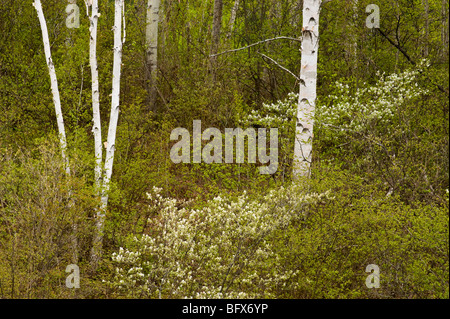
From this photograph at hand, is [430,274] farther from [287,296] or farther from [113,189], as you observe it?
[113,189]

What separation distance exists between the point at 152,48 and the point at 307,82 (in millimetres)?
5574

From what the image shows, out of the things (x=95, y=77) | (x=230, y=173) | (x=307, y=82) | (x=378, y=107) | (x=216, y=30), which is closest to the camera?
(x=95, y=77)

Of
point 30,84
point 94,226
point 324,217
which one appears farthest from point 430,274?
point 30,84

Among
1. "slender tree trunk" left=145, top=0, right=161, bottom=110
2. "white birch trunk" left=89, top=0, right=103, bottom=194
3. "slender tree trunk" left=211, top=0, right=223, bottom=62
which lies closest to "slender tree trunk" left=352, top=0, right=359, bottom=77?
"slender tree trunk" left=211, top=0, right=223, bottom=62

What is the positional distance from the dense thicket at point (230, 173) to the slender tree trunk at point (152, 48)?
0.09 m

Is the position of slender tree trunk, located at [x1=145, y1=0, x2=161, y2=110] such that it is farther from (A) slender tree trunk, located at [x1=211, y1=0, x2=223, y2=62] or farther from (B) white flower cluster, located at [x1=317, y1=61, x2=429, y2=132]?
(B) white flower cluster, located at [x1=317, y1=61, x2=429, y2=132]

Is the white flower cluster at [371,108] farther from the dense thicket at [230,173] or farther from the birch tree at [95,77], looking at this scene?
the birch tree at [95,77]

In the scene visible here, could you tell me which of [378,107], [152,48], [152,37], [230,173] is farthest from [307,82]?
[152,37]

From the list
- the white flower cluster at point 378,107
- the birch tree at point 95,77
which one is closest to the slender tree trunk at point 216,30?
the white flower cluster at point 378,107

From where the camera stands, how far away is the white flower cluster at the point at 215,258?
5.37m

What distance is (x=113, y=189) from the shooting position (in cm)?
759

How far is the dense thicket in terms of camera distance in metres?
5.58

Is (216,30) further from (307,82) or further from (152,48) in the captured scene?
(307,82)

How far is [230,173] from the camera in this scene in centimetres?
872
